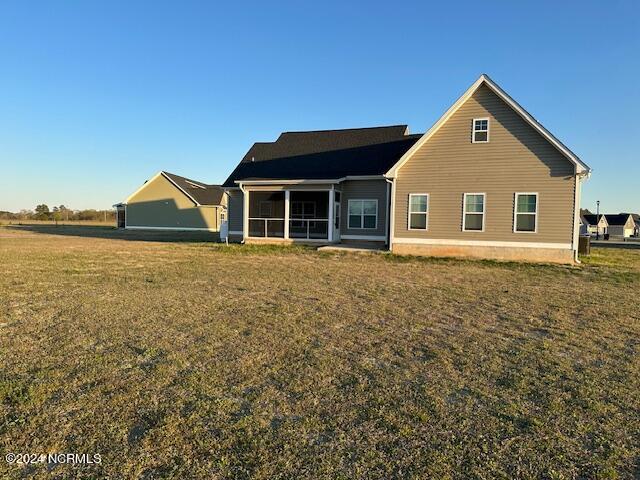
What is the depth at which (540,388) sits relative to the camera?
3926 mm

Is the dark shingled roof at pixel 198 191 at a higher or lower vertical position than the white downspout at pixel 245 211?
higher

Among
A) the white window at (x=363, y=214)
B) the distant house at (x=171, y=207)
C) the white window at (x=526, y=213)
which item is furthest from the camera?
the distant house at (x=171, y=207)

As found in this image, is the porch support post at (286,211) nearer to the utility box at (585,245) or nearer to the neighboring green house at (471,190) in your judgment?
the neighboring green house at (471,190)

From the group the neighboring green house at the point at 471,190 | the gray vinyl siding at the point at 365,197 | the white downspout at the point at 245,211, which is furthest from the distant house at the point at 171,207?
the gray vinyl siding at the point at 365,197

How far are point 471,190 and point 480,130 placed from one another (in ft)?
7.75

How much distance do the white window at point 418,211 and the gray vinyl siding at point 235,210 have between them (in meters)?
10.1

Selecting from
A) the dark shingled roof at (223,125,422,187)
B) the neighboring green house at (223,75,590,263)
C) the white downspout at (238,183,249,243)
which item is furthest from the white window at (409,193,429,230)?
the white downspout at (238,183,249,243)

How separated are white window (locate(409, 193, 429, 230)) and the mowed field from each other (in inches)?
327

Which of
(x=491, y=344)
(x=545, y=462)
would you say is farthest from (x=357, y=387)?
(x=491, y=344)

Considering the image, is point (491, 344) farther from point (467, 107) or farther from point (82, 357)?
point (467, 107)

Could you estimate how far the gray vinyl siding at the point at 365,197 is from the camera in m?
18.9

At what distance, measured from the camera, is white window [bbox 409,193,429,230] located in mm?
16609

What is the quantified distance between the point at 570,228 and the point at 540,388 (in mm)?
13097

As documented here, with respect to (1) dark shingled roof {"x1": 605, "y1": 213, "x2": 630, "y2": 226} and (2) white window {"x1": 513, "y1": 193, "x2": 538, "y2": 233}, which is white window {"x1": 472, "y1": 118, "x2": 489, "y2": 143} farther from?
(1) dark shingled roof {"x1": 605, "y1": 213, "x2": 630, "y2": 226}
